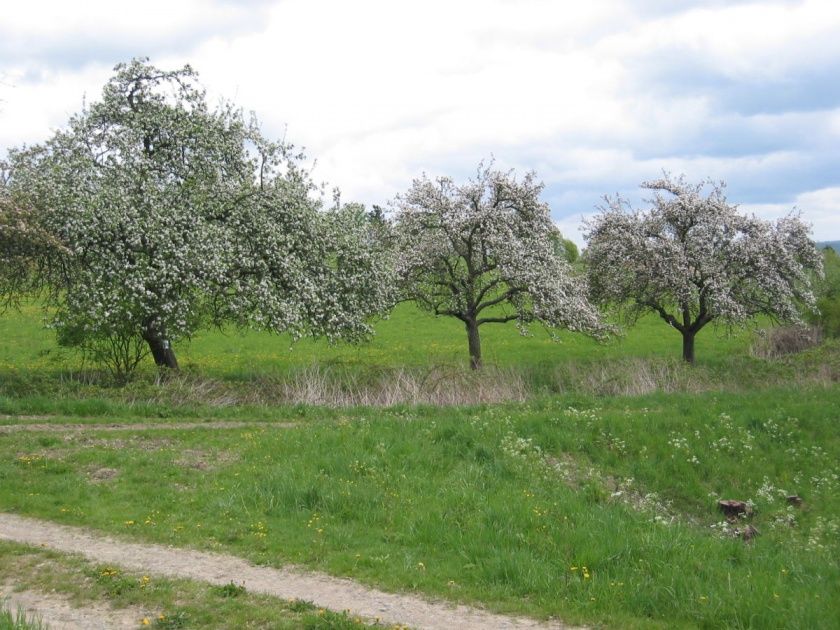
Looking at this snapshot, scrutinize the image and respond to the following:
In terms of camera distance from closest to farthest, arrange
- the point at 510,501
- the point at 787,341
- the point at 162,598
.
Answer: the point at 162,598, the point at 510,501, the point at 787,341

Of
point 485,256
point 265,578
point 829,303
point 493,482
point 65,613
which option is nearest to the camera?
point 65,613

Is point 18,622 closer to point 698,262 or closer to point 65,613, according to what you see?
point 65,613

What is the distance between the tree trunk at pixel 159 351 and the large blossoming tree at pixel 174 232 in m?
0.05

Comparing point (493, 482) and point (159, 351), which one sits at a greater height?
point (159, 351)

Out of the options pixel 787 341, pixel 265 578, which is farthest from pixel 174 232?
→ pixel 787 341

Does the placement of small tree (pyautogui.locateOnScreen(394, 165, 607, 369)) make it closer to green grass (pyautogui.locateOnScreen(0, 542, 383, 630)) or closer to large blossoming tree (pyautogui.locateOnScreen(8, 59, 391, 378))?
large blossoming tree (pyautogui.locateOnScreen(8, 59, 391, 378))

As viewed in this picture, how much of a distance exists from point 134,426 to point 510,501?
9.66 m

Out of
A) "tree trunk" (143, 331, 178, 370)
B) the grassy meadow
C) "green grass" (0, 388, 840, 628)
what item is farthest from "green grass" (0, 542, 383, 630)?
"tree trunk" (143, 331, 178, 370)

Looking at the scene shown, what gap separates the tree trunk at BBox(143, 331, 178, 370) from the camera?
72.5 ft

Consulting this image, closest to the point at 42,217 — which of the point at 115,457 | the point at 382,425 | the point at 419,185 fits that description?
the point at 115,457

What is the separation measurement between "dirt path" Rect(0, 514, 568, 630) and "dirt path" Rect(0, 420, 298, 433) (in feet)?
20.3

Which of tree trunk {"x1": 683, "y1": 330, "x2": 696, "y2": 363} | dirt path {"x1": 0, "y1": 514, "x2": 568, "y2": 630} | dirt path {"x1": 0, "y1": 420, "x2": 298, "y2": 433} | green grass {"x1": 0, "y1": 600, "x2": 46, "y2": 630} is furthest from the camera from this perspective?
tree trunk {"x1": 683, "y1": 330, "x2": 696, "y2": 363}

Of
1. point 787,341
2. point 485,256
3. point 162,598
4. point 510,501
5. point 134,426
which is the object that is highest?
point 485,256

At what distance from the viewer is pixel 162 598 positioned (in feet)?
24.8
